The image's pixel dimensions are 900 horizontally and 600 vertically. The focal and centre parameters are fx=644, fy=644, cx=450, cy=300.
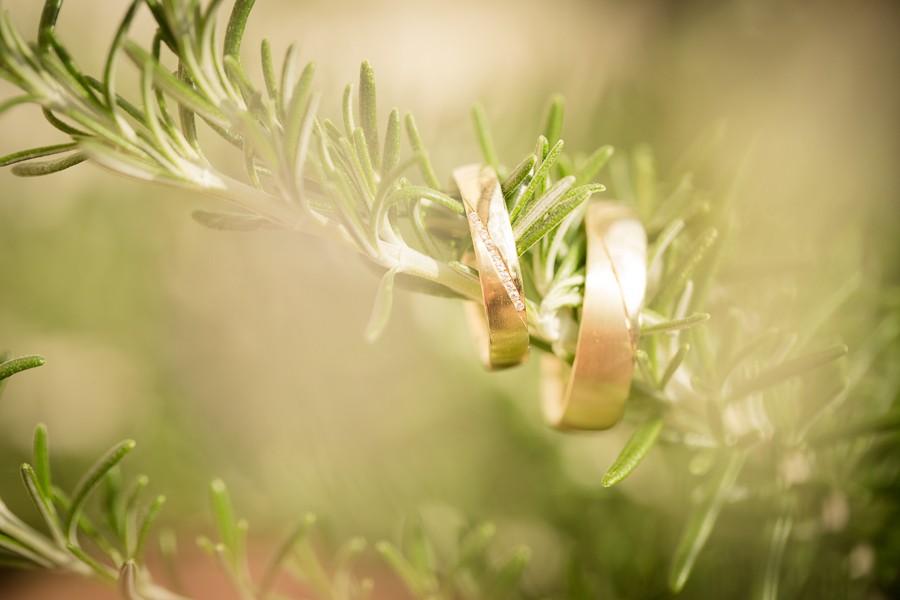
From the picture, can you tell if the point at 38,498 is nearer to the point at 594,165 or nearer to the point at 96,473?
the point at 96,473

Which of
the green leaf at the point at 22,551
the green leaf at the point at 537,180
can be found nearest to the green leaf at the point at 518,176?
the green leaf at the point at 537,180

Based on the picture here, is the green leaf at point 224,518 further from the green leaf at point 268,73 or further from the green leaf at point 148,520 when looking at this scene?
the green leaf at point 268,73

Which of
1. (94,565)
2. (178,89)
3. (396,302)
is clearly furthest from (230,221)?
(396,302)

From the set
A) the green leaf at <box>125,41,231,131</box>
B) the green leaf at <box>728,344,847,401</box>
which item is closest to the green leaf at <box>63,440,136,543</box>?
the green leaf at <box>125,41,231,131</box>

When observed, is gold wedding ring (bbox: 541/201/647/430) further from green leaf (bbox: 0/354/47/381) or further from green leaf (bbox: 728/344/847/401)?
green leaf (bbox: 0/354/47/381)

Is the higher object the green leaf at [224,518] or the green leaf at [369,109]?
the green leaf at [369,109]

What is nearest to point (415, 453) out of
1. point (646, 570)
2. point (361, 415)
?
point (361, 415)

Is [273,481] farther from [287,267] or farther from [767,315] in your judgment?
[767,315]
